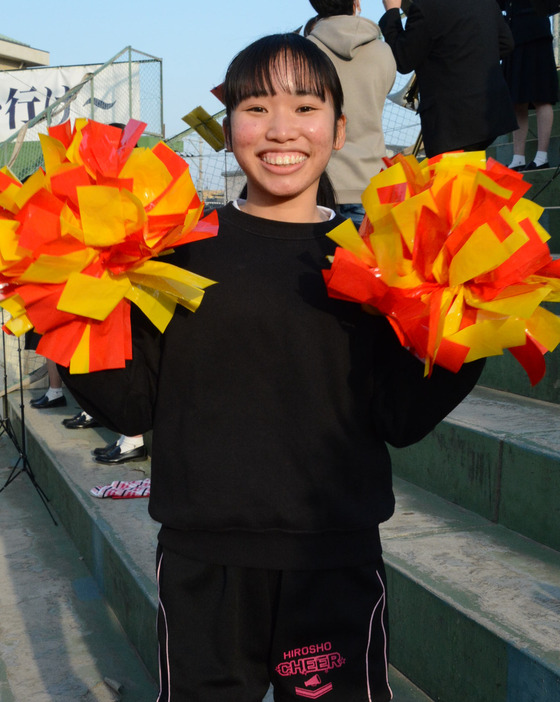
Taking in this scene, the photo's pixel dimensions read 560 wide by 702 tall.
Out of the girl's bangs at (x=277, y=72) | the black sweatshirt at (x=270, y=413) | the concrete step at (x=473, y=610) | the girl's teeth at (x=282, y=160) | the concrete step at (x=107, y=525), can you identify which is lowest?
the concrete step at (x=107, y=525)

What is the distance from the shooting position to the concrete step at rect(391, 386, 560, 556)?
2.42m

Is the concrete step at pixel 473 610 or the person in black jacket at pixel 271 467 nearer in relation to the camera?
the person in black jacket at pixel 271 467

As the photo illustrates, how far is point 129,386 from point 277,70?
637 millimetres

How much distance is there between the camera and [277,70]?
1.50 meters

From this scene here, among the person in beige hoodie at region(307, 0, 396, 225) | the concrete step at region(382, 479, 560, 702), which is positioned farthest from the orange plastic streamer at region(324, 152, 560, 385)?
the person in beige hoodie at region(307, 0, 396, 225)

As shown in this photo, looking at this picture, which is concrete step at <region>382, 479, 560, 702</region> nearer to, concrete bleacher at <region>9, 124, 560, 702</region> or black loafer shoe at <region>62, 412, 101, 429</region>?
concrete bleacher at <region>9, 124, 560, 702</region>

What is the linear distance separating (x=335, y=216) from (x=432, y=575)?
107cm

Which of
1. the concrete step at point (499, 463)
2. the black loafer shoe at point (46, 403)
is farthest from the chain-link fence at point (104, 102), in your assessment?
the concrete step at point (499, 463)

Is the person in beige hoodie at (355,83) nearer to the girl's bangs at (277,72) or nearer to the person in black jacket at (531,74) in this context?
the girl's bangs at (277,72)

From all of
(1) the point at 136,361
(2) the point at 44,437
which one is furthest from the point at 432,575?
(2) the point at 44,437

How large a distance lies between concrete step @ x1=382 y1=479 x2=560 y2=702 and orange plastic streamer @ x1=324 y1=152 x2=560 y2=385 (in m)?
0.79

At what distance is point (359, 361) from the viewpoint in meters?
1.43

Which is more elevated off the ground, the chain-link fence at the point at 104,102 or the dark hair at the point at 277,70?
the chain-link fence at the point at 104,102

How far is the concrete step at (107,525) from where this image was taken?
2666 millimetres
